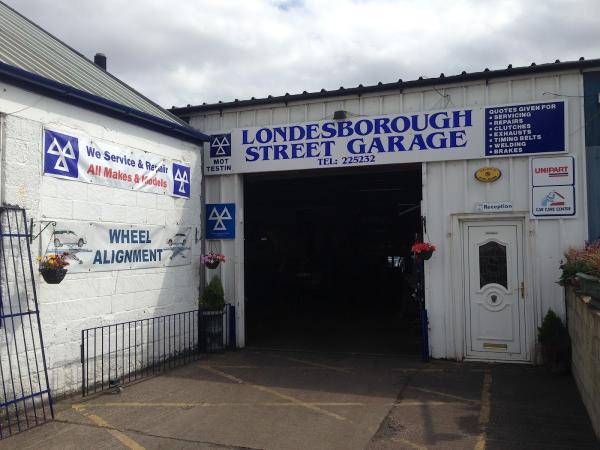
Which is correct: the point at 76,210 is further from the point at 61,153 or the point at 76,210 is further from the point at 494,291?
the point at 494,291

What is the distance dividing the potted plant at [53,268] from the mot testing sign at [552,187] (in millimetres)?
7001

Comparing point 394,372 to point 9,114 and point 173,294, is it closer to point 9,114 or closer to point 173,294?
point 173,294

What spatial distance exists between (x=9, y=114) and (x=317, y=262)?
55.7 feet

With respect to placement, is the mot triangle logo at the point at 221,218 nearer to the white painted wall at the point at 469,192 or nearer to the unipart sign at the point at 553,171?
the white painted wall at the point at 469,192

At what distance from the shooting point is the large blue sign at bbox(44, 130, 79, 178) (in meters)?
6.75

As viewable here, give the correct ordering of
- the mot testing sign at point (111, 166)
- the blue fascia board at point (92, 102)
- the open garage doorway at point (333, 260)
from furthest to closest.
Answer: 1. the open garage doorway at point (333, 260)
2. the mot testing sign at point (111, 166)
3. the blue fascia board at point (92, 102)

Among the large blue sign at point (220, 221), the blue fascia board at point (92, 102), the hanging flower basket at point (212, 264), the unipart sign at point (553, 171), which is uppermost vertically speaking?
the blue fascia board at point (92, 102)

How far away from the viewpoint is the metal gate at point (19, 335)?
5.97 meters

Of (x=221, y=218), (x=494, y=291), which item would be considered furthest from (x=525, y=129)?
(x=221, y=218)

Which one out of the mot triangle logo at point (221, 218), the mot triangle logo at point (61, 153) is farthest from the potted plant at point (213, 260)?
the mot triangle logo at point (61, 153)

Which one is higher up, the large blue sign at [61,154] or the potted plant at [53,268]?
the large blue sign at [61,154]

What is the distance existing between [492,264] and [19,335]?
23.3 ft

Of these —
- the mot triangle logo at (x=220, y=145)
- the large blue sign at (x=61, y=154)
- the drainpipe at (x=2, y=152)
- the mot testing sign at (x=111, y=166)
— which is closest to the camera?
the drainpipe at (x=2, y=152)

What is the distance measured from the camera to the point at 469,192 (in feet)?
28.8
